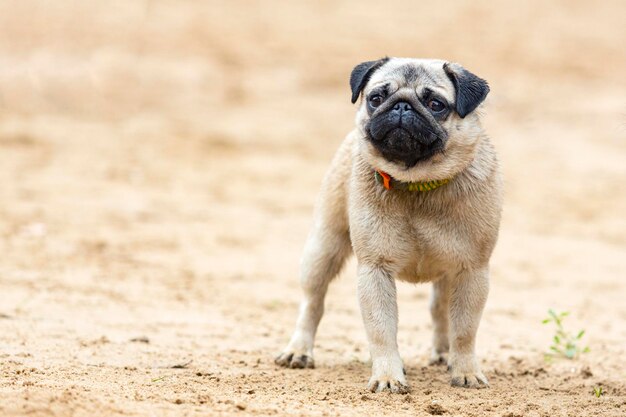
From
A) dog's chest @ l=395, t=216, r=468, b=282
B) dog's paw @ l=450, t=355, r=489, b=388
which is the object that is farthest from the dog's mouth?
dog's paw @ l=450, t=355, r=489, b=388

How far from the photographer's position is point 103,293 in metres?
8.77

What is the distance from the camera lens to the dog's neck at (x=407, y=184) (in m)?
5.91

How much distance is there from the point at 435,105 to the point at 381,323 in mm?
1405

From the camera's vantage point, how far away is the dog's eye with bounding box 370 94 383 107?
5.96 meters

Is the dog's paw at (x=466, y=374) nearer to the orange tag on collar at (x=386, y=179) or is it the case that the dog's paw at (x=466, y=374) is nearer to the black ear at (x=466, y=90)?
the orange tag on collar at (x=386, y=179)

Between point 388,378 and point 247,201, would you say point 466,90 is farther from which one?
point 247,201

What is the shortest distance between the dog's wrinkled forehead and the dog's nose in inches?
5.5

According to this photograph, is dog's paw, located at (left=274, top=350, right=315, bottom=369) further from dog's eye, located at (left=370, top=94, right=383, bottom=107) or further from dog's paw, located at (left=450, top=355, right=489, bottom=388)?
dog's eye, located at (left=370, top=94, right=383, bottom=107)

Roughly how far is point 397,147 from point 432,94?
0.44 metres

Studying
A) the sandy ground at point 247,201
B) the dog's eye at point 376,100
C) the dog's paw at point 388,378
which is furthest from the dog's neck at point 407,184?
the dog's paw at point 388,378

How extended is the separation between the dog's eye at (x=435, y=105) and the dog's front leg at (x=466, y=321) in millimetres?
1060

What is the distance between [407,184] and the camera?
5945 mm

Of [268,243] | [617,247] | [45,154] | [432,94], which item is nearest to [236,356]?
[432,94]

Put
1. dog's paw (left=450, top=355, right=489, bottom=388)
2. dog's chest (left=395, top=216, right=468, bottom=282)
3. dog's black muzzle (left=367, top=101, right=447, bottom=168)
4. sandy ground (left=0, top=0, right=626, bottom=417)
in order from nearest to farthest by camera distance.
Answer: dog's black muzzle (left=367, top=101, right=447, bottom=168) → dog's chest (left=395, top=216, right=468, bottom=282) → sandy ground (left=0, top=0, right=626, bottom=417) → dog's paw (left=450, top=355, right=489, bottom=388)
